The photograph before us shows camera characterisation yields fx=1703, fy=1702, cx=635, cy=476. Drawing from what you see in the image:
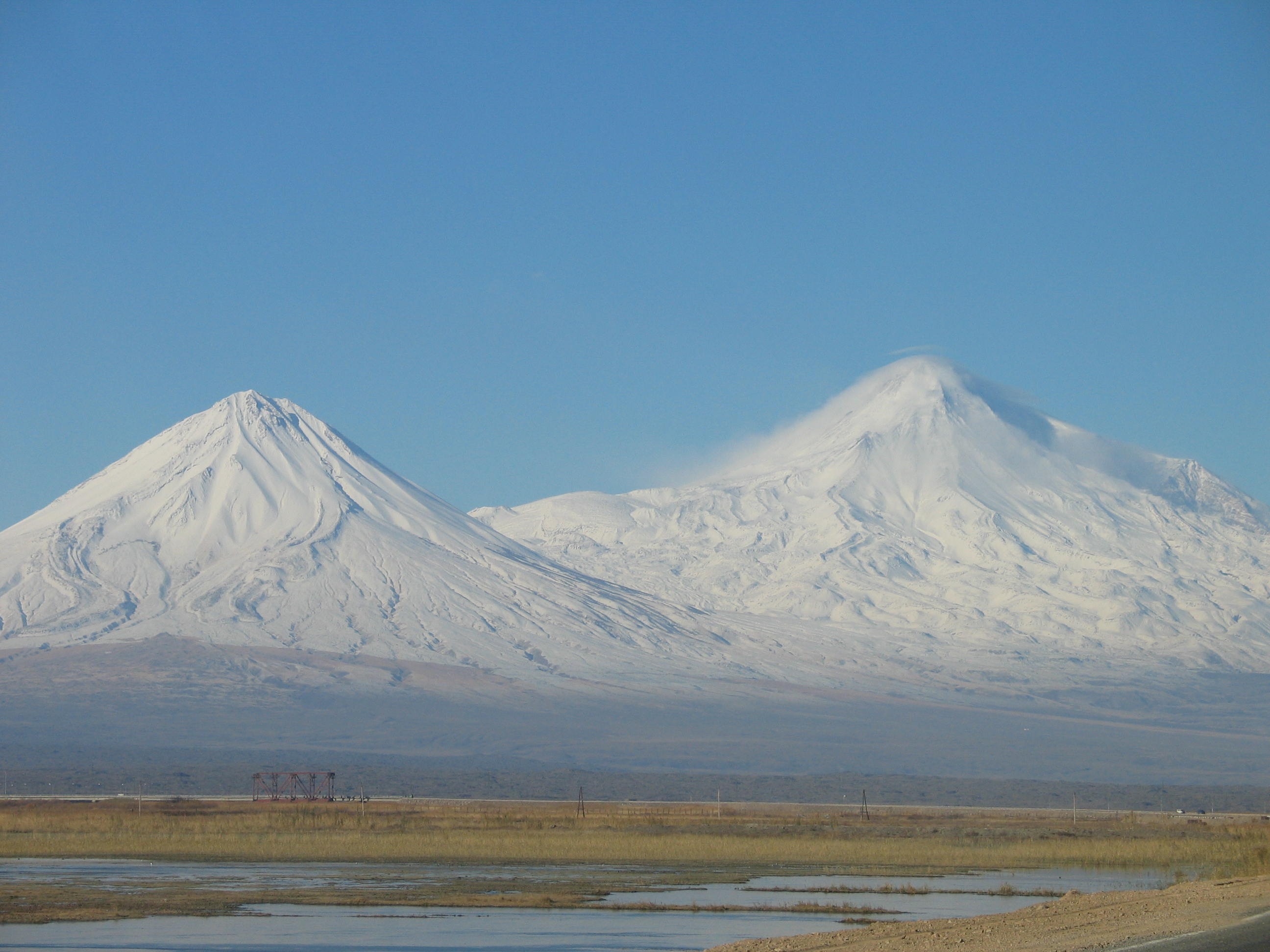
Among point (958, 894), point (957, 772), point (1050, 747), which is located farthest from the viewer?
point (1050, 747)

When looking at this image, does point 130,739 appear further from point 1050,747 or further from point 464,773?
point 1050,747

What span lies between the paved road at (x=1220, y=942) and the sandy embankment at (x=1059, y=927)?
68cm

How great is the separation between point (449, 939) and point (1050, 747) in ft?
549

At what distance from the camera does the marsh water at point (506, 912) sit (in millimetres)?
34406

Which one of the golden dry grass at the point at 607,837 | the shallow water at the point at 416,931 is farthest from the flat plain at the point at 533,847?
the shallow water at the point at 416,931

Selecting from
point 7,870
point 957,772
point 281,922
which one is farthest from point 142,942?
point 957,772

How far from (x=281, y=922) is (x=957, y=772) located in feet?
484

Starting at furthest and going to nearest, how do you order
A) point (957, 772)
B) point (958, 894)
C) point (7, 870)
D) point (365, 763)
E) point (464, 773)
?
point (957, 772)
point (365, 763)
point (464, 773)
point (7, 870)
point (958, 894)

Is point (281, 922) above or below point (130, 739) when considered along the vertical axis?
below

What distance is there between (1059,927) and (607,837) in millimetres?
37649

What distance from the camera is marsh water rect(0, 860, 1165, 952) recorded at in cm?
3441

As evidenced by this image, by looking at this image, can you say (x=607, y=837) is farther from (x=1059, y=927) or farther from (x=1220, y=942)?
(x=1220, y=942)

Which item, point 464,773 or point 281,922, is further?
point 464,773

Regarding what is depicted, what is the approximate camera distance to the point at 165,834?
219 feet
